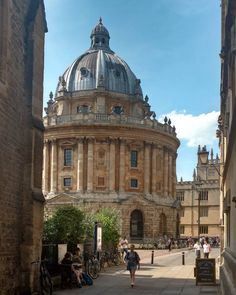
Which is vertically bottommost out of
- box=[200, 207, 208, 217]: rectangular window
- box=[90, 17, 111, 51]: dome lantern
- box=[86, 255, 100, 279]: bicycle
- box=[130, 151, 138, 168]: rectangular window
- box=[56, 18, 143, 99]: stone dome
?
box=[86, 255, 100, 279]: bicycle

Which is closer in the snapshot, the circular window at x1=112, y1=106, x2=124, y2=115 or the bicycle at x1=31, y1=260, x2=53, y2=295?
the bicycle at x1=31, y1=260, x2=53, y2=295

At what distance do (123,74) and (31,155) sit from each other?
2354 inches

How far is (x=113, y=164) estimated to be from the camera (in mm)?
67375

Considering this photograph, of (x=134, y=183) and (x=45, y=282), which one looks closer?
(x=45, y=282)

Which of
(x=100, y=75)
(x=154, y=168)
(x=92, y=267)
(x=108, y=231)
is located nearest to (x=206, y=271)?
(x=92, y=267)

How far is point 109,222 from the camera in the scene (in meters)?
33.2

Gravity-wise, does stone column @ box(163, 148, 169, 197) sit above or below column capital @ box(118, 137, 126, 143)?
below

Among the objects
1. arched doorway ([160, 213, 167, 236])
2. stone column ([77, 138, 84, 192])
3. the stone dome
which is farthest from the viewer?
the stone dome

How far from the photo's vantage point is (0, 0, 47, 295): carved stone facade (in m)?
15.0

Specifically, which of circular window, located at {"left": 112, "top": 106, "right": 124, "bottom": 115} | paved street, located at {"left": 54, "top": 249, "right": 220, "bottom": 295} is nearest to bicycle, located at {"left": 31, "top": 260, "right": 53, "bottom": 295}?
paved street, located at {"left": 54, "top": 249, "right": 220, "bottom": 295}

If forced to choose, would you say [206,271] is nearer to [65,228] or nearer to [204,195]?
[65,228]

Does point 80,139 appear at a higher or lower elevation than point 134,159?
higher

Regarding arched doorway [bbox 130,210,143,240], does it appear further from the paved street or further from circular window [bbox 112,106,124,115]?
the paved street

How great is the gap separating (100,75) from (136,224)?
19.5 meters
